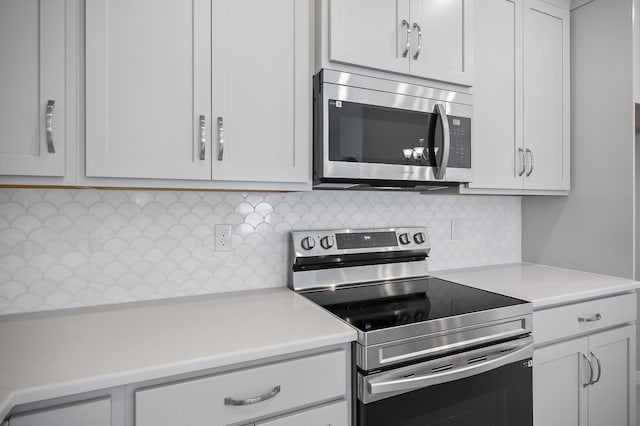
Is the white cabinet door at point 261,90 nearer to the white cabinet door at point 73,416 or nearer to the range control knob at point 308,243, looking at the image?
the range control knob at point 308,243

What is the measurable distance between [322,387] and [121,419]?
543 millimetres

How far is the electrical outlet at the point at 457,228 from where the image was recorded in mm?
2180

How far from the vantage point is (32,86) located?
1.08 meters

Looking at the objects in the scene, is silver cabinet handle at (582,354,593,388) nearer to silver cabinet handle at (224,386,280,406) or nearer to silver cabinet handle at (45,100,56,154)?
silver cabinet handle at (224,386,280,406)

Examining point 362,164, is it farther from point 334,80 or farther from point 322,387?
point 322,387

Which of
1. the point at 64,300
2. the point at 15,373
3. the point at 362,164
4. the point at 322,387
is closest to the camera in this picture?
the point at 15,373

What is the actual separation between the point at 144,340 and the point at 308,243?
79cm

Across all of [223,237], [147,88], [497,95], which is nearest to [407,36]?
[497,95]

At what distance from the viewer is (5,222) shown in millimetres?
1285

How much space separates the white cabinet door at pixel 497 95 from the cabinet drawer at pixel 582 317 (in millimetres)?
652

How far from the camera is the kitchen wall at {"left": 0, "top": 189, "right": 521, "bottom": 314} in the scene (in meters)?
1.32

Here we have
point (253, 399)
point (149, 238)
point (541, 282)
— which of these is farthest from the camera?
point (541, 282)

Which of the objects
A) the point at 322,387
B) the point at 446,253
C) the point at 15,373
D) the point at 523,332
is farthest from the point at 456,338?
the point at 15,373

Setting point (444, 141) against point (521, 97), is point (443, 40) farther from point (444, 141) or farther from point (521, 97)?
point (521, 97)
